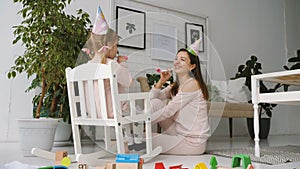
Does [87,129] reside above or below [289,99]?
below

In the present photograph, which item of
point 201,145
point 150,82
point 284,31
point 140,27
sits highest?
point 284,31

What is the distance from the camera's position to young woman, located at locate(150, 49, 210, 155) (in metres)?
1.70

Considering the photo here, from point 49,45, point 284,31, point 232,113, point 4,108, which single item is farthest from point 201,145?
point 284,31

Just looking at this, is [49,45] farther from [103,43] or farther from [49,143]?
[49,143]

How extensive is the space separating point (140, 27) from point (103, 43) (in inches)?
11.6

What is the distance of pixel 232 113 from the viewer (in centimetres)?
323

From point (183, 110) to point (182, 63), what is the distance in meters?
0.29

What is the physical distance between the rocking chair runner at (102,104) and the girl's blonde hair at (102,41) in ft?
0.34

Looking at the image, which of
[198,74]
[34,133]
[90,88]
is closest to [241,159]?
[198,74]

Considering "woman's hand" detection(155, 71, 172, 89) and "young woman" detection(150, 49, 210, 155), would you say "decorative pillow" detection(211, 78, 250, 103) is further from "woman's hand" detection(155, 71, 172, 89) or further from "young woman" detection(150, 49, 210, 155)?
"woman's hand" detection(155, 71, 172, 89)

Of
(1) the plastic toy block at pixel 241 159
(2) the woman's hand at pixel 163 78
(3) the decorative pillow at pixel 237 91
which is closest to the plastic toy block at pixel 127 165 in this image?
(1) the plastic toy block at pixel 241 159

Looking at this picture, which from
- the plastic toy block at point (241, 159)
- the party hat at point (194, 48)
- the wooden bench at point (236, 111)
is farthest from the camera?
the wooden bench at point (236, 111)

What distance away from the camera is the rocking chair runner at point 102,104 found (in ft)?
4.79

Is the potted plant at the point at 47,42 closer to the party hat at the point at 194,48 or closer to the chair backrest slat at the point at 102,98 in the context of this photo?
the chair backrest slat at the point at 102,98
